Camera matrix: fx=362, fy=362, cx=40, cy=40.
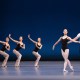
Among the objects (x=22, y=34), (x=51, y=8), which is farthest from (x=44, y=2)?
(x=22, y=34)

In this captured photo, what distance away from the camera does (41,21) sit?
24641mm

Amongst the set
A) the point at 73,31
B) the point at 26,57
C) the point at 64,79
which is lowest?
the point at 64,79

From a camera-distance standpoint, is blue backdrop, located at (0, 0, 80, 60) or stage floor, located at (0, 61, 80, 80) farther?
blue backdrop, located at (0, 0, 80, 60)

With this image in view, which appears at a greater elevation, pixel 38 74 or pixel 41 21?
pixel 41 21

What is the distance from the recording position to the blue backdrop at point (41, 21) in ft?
80.2

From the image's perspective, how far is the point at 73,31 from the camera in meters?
24.5

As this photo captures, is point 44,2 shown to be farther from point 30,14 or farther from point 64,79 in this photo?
point 64,79

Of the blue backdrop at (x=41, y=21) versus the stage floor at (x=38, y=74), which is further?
the blue backdrop at (x=41, y=21)

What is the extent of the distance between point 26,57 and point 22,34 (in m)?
1.64

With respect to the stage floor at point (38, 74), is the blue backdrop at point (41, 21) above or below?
above

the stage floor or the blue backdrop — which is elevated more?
the blue backdrop

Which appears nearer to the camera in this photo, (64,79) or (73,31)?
(64,79)

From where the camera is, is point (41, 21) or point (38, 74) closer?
point (38, 74)

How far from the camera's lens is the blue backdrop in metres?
24.4
